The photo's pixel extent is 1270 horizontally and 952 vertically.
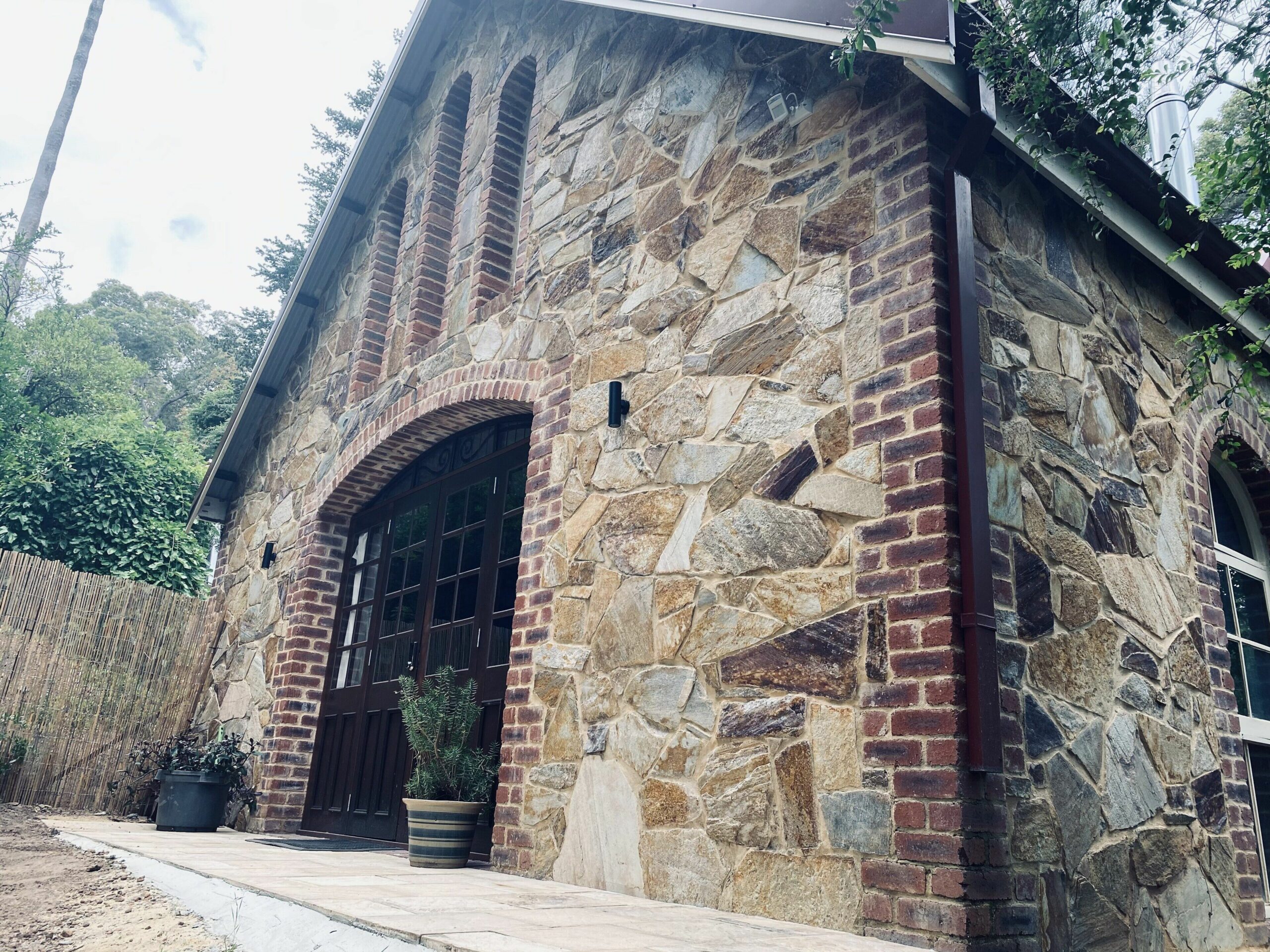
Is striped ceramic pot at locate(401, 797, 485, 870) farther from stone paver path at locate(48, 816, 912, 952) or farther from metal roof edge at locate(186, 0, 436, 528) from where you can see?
metal roof edge at locate(186, 0, 436, 528)

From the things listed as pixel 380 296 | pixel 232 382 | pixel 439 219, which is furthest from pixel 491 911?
pixel 232 382

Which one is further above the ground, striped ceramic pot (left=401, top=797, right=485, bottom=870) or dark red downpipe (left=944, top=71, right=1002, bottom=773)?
dark red downpipe (left=944, top=71, right=1002, bottom=773)

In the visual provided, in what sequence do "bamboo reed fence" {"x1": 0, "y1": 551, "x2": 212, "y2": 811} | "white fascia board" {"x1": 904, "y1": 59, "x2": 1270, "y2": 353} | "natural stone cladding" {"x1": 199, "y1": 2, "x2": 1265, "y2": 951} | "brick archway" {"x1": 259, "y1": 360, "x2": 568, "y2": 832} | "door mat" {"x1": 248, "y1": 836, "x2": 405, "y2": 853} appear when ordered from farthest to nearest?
"bamboo reed fence" {"x1": 0, "y1": 551, "x2": 212, "y2": 811} → "door mat" {"x1": 248, "y1": 836, "x2": 405, "y2": 853} → "brick archway" {"x1": 259, "y1": 360, "x2": 568, "y2": 832} → "white fascia board" {"x1": 904, "y1": 59, "x2": 1270, "y2": 353} → "natural stone cladding" {"x1": 199, "y1": 2, "x2": 1265, "y2": 951}

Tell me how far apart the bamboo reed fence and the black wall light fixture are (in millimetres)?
5642

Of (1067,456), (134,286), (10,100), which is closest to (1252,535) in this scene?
(1067,456)

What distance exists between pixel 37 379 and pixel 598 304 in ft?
49.2

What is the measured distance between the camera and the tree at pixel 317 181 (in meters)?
21.3

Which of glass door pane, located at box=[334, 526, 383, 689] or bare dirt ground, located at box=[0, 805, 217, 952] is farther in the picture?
glass door pane, located at box=[334, 526, 383, 689]

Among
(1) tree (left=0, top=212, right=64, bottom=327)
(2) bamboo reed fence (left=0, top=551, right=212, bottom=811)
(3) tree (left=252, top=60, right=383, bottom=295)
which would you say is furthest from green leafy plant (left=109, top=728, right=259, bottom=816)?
(3) tree (left=252, top=60, right=383, bottom=295)

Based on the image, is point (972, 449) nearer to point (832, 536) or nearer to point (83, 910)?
point (832, 536)

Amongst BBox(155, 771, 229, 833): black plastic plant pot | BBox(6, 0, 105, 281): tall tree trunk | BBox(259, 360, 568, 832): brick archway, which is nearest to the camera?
BBox(259, 360, 568, 832): brick archway

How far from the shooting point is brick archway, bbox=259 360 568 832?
5207 millimetres

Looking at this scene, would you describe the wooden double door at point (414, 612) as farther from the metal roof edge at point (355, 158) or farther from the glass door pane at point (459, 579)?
the metal roof edge at point (355, 158)

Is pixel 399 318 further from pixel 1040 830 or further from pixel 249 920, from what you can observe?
pixel 1040 830
